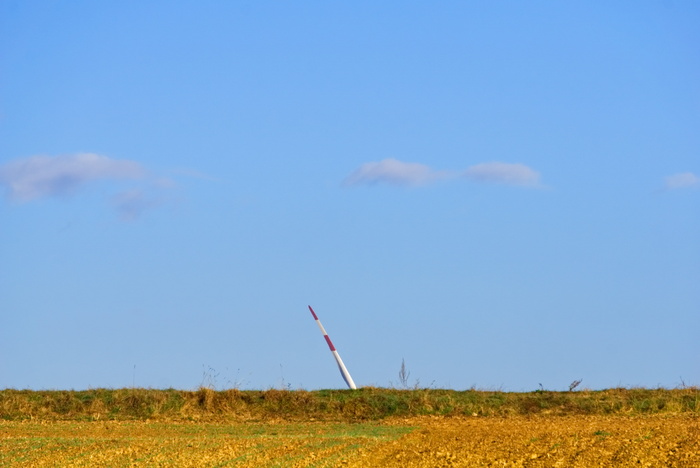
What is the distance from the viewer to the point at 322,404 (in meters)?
34.0

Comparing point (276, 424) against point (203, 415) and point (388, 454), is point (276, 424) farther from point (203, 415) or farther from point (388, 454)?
point (388, 454)

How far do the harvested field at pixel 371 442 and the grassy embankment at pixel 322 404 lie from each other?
130 cm

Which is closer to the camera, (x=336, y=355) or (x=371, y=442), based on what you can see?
(x=371, y=442)

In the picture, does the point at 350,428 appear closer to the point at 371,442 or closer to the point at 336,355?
the point at 371,442

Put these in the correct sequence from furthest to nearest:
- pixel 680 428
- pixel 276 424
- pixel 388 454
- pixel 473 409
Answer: pixel 473 409
pixel 276 424
pixel 680 428
pixel 388 454

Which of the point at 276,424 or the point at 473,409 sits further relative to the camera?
the point at 473,409

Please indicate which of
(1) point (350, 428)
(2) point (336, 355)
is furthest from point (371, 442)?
(2) point (336, 355)

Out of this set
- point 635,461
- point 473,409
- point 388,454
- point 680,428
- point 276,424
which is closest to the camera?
point 635,461

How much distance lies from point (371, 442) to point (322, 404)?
1008 cm

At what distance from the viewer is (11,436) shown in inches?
1093

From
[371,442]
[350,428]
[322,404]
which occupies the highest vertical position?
[322,404]

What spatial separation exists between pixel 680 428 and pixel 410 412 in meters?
9.56

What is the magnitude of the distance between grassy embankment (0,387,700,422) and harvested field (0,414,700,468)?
1.30 metres

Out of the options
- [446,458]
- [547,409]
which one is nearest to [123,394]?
[547,409]
